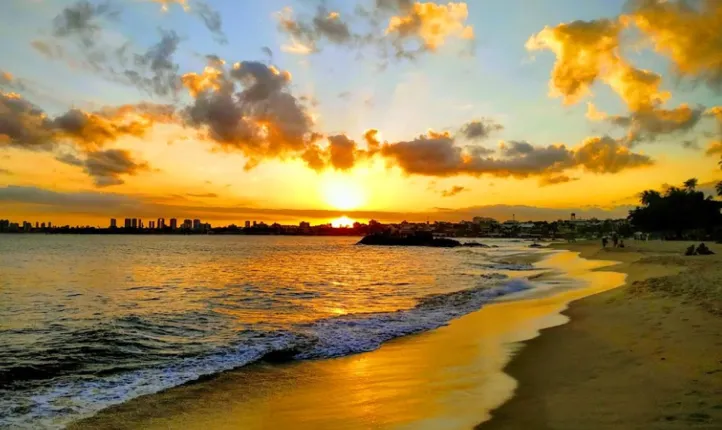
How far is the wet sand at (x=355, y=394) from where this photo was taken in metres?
7.58

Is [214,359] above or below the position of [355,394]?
below

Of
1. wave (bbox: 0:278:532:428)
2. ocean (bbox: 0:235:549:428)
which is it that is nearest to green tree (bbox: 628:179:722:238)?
ocean (bbox: 0:235:549:428)

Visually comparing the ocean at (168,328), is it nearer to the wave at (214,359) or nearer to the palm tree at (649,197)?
the wave at (214,359)

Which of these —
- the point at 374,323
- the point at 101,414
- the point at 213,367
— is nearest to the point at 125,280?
the point at 374,323

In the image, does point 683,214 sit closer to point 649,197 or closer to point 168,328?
point 649,197

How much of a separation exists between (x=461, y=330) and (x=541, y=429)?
30.6 ft

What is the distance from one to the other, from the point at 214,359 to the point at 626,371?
906cm

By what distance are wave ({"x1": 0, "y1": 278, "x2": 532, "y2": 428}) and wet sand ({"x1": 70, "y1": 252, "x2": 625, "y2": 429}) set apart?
22.9 inches

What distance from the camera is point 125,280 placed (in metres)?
35.3

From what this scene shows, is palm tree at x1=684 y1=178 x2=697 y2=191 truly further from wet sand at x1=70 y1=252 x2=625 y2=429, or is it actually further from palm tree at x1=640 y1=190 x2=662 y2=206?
Result: wet sand at x1=70 y1=252 x2=625 y2=429

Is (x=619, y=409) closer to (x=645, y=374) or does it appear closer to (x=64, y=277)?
(x=645, y=374)

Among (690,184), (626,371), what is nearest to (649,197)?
(690,184)

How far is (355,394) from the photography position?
9062mm

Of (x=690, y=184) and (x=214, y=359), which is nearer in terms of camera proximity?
(x=214, y=359)
